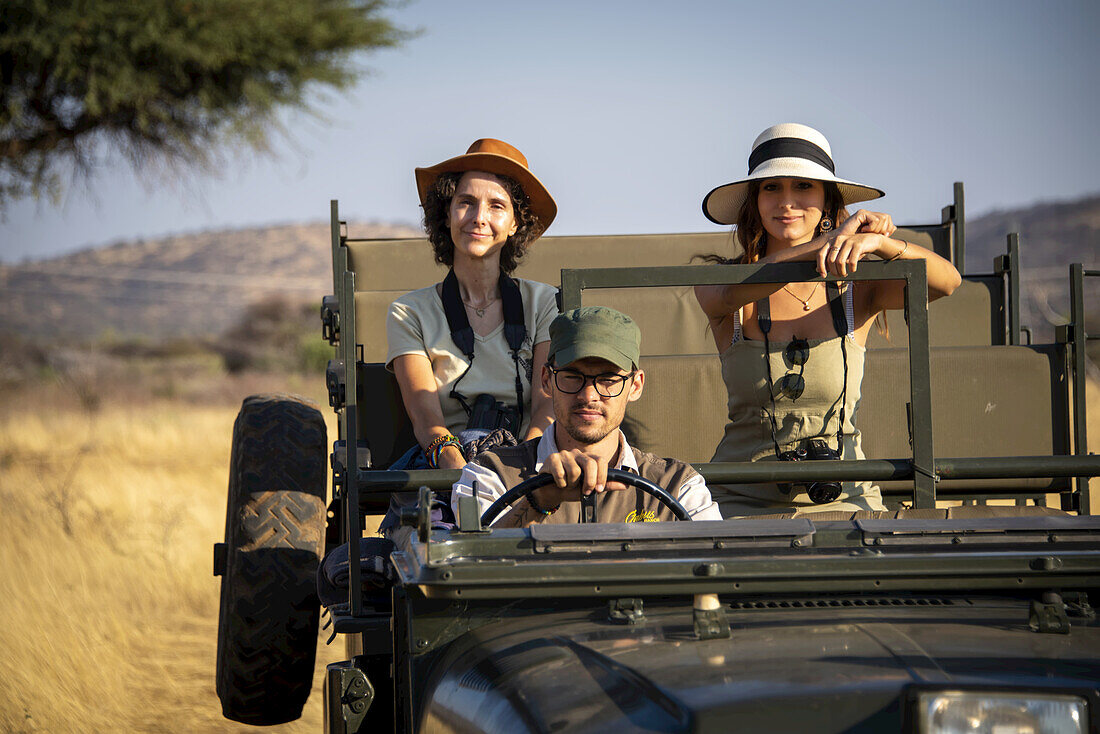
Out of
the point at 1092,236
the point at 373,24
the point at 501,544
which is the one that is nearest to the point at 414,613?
the point at 501,544

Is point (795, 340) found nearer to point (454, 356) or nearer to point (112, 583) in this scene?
point (454, 356)

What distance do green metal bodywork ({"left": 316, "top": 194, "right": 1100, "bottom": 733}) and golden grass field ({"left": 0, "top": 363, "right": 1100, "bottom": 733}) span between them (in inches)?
131

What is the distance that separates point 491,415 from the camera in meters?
4.09

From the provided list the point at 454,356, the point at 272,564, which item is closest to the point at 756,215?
the point at 454,356

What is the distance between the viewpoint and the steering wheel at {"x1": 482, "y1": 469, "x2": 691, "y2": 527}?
2641mm

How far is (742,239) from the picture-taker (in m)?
3.97

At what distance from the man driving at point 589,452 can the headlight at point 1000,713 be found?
3.46 ft

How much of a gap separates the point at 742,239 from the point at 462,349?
1.02 metres

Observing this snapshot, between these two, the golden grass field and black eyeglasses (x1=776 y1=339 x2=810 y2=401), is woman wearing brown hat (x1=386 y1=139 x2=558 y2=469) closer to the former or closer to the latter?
black eyeglasses (x1=776 y1=339 x2=810 y2=401)

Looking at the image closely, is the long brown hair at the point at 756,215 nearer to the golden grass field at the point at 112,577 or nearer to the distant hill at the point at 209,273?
the golden grass field at the point at 112,577

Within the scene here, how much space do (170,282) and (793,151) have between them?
52.2 metres

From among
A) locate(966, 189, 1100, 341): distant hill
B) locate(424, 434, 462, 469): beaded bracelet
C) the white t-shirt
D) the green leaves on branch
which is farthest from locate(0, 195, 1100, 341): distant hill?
locate(424, 434, 462, 469): beaded bracelet

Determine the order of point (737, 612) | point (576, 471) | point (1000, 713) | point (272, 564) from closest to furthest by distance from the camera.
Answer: point (1000, 713) < point (737, 612) < point (576, 471) < point (272, 564)

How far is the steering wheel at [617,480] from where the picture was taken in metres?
2.64
